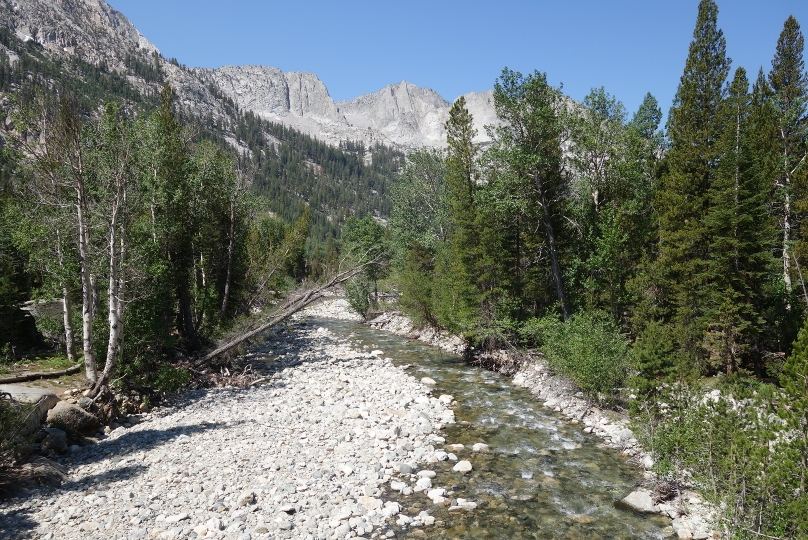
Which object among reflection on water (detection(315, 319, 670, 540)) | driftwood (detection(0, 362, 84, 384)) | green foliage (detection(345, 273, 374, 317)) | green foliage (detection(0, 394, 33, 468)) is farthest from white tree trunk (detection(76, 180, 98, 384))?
green foliage (detection(345, 273, 374, 317))

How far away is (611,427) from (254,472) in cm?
1043

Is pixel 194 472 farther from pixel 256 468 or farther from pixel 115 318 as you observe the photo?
pixel 115 318

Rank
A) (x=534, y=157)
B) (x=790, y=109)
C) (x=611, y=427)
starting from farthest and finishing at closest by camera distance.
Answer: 1. (x=790, y=109)
2. (x=534, y=157)
3. (x=611, y=427)

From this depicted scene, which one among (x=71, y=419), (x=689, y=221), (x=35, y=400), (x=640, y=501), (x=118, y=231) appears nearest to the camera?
(x=640, y=501)

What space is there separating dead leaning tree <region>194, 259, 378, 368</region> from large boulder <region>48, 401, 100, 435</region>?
6582 mm

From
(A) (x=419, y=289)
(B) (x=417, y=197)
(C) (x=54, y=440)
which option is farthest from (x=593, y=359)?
(B) (x=417, y=197)

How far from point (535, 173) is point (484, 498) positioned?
1592 centimetres

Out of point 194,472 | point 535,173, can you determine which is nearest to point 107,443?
point 194,472

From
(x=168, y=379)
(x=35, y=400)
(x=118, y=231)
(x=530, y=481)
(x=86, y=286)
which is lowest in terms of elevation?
(x=530, y=481)

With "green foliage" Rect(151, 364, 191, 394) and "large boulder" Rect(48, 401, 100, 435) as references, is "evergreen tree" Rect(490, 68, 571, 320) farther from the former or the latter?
"large boulder" Rect(48, 401, 100, 435)

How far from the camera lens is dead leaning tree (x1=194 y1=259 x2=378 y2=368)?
61.4 ft

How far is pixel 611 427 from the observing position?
513 inches

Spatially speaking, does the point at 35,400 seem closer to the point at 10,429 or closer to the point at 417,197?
the point at 10,429

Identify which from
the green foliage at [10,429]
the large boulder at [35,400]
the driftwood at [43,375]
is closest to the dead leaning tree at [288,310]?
the driftwood at [43,375]
